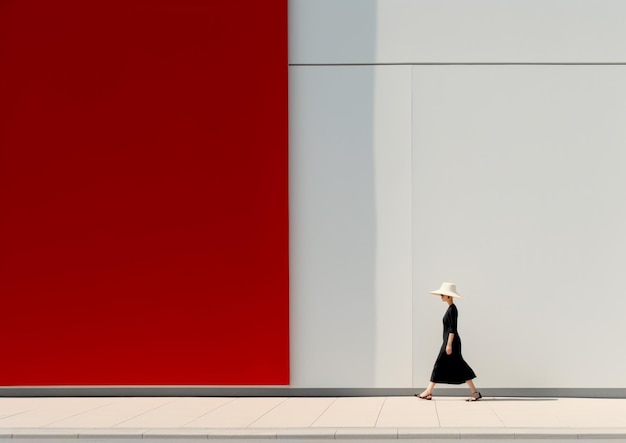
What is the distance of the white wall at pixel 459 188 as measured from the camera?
1329 centimetres

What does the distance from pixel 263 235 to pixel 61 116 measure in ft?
11.4

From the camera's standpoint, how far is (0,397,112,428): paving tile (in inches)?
426

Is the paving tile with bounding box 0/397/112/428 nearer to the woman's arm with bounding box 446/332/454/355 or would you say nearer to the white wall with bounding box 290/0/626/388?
the white wall with bounding box 290/0/626/388

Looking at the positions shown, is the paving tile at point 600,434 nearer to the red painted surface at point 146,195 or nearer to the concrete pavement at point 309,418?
the concrete pavement at point 309,418

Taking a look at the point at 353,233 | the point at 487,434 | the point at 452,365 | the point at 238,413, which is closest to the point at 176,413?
the point at 238,413

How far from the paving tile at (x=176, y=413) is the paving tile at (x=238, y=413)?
123 millimetres

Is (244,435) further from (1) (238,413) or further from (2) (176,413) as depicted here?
(2) (176,413)

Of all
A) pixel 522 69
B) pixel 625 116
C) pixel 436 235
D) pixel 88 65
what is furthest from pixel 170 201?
pixel 625 116

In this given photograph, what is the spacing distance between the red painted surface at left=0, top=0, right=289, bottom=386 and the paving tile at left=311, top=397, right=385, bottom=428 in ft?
4.01

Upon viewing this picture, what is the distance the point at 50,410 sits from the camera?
11969mm

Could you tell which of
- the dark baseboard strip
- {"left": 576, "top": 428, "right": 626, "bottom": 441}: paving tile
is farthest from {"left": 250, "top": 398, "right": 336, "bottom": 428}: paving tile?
{"left": 576, "top": 428, "right": 626, "bottom": 441}: paving tile

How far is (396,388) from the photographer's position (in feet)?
43.7

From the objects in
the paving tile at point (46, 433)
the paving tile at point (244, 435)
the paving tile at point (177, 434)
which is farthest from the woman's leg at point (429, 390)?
the paving tile at point (46, 433)

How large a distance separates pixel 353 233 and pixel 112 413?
4.26 metres
